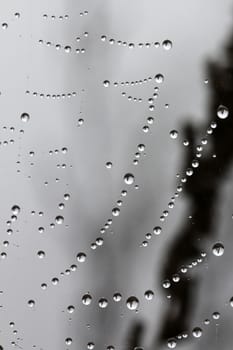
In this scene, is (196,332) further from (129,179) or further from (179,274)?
(129,179)

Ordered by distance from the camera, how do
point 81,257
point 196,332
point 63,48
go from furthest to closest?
point 63,48
point 81,257
point 196,332

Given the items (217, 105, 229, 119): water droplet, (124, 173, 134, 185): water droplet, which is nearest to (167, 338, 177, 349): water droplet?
(124, 173, 134, 185): water droplet

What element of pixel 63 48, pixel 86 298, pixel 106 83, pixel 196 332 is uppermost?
pixel 63 48

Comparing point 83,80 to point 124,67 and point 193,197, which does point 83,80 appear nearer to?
point 124,67

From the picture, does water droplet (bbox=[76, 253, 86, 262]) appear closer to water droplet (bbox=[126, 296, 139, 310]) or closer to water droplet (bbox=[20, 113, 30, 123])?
water droplet (bbox=[126, 296, 139, 310])

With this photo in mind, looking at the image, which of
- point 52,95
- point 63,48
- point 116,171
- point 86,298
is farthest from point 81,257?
point 63,48

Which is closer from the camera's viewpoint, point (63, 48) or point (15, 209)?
point (15, 209)

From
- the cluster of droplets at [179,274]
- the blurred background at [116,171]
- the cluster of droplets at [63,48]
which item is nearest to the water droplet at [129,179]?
the blurred background at [116,171]

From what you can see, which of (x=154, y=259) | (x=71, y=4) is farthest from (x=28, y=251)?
(x=71, y=4)
